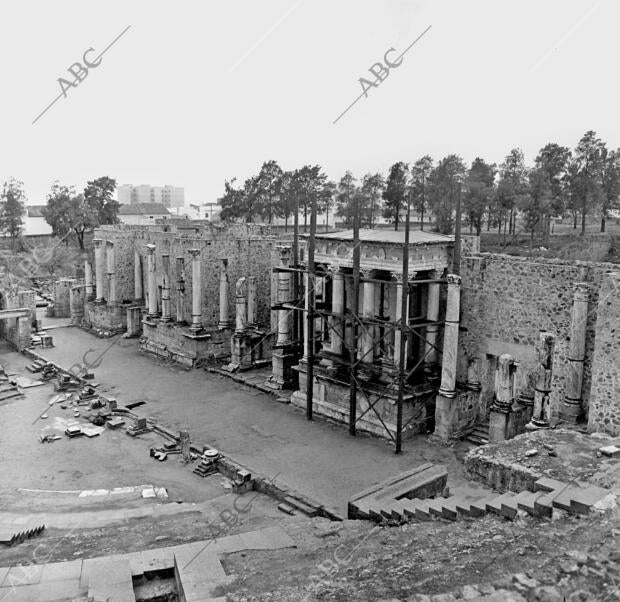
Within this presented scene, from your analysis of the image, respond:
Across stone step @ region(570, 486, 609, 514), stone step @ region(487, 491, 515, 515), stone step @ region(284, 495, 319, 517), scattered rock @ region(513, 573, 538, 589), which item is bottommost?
stone step @ region(284, 495, 319, 517)

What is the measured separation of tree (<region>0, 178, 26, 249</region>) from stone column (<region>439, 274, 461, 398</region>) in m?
56.2

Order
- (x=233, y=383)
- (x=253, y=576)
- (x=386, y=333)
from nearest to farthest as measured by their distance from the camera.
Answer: (x=253, y=576), (x=386, y=333), (x=233, y=383)

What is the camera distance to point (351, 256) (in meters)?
20.0

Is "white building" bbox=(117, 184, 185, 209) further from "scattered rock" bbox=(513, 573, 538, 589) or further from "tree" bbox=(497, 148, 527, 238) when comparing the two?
"scattered rock" bbox=(513, 573, 538, 589)

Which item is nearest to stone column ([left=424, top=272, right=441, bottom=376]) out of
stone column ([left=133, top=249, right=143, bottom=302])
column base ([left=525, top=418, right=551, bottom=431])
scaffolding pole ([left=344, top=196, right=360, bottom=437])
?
scaffolding pole ([left=344, top=196, right=360, bottom=437])

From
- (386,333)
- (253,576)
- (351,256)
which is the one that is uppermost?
(351,256)

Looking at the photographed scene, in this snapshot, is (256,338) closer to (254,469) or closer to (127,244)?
(254,469)

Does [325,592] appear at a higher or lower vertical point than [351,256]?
lower

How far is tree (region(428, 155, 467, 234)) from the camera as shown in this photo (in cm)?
3644

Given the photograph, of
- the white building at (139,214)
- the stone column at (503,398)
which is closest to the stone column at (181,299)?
the stone column at (503,398)

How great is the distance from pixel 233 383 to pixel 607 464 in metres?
15.9

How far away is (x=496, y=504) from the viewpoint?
416 inches

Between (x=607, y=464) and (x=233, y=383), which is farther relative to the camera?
(x=233, y=383)

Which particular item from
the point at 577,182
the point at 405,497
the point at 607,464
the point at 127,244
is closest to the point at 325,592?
the point at 405,497
